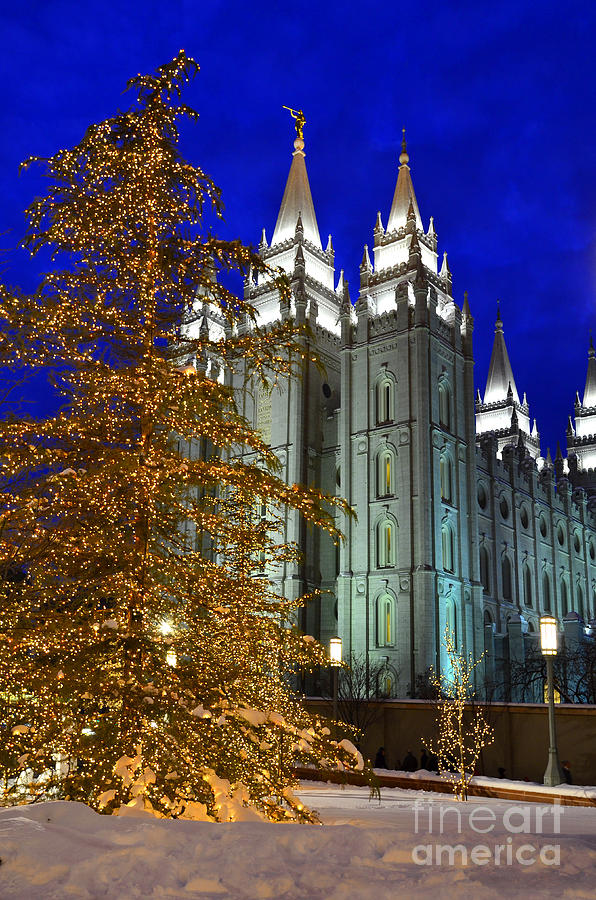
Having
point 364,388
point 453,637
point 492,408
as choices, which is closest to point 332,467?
point 364,388

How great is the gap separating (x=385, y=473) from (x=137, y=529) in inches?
1439

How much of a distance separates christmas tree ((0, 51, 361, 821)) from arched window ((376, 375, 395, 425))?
3564cm

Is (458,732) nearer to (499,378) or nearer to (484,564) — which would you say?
(484,564)

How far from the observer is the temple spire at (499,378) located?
75.9 meters

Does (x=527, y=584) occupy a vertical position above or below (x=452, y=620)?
above

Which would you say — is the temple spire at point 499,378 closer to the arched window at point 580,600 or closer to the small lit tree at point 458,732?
the arched window at point 580,600

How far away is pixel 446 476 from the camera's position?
46.4 meters

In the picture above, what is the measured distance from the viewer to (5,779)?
8656mm

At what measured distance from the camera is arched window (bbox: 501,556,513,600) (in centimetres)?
5550

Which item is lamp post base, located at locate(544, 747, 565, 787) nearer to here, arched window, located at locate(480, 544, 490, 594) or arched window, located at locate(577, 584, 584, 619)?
arched window, located at locate(480, 544, 490, 594)

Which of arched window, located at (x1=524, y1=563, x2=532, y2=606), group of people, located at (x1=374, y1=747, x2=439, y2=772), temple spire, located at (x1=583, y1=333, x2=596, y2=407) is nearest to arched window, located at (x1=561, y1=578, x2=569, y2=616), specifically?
arched window, located at (x1=524, y1=563, x2=532, y2=606)

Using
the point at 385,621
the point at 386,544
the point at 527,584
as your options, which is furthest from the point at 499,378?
the point at 385,621

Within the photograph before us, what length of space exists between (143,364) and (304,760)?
5054 mm

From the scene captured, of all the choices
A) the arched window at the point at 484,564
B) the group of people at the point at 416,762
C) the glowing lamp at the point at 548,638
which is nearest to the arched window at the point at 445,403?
the arched window at the point at 484,564
